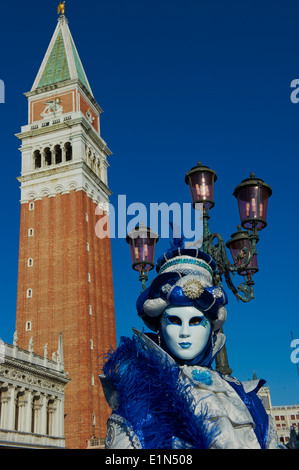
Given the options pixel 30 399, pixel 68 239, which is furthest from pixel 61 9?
pixel 30 399

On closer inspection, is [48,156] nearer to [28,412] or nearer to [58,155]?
[58,155]

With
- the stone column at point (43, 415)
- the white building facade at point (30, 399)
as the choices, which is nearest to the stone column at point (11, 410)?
the white building facade at point (30, 399)

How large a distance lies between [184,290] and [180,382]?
2.23 ft

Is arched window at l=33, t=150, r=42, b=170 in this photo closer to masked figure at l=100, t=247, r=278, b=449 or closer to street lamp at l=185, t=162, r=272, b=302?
street lamp at l=185, t=162, r=272, b=302

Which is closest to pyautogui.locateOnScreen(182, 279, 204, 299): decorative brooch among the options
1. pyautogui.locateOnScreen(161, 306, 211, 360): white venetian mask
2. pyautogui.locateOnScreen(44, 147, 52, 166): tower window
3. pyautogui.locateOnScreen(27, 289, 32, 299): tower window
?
pyautogui.locateOnScreen(161, 306, 211, 360): white venetian mask

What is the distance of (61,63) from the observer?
3750 centimetres

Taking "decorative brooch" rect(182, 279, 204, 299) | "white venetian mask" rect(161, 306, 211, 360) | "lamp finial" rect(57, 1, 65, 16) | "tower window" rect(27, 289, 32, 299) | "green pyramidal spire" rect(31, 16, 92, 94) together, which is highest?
"lamp finial" rect(57, 1, 65, 16)

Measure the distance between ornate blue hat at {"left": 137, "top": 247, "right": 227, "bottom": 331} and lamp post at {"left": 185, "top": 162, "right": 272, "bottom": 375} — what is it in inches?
139

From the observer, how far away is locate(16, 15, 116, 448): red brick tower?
28.5 meters

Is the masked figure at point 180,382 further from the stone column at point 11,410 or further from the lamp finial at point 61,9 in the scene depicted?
the lamp finial at point 61,9

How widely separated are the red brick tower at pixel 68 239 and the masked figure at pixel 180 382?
→ 2495cm

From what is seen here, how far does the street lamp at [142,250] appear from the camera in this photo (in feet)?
28.2

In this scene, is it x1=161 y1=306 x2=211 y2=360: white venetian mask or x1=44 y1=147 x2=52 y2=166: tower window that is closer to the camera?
x1=161 y1=306 x2=211 y2=360: white venetian mask
